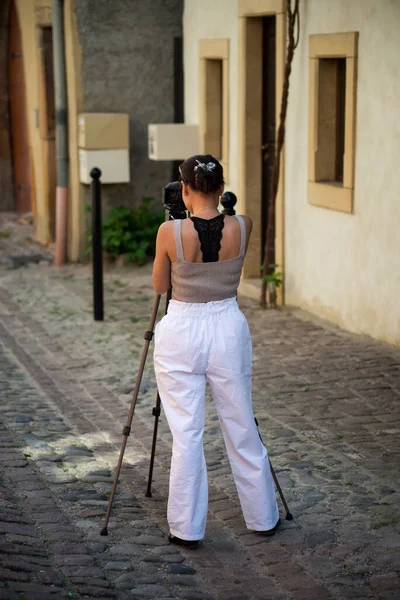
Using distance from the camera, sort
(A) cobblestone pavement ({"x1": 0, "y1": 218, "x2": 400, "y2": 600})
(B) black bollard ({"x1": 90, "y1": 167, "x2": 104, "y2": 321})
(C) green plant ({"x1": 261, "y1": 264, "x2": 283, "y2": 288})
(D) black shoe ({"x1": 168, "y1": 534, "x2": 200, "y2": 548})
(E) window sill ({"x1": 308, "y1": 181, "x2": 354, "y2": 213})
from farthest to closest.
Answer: (C) green plant ({"x1": 261, "y1": 264, "x2": 283, "y2": 288})
(B) black bollard ({"x1": 90, "y1": 167, "x2": 104, "y2": 321})
(E) window sill ({"x1": 308, "y1": 181, "x2": 354, "y2": 213})
(D) black shoe ({"x1": 168, "y1": 534, "x2": 200, "y2": 548})
(A) cobblestone pavement ({"x1": 0, "y1": 218, "x2": 400, "y2": 600})

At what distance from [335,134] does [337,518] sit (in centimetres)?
544

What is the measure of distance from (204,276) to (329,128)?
18.1 ft

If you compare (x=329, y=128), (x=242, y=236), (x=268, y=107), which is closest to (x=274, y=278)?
(x=329, y=128)

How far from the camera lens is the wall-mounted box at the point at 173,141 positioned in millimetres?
12711

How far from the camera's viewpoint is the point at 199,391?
4969 mm

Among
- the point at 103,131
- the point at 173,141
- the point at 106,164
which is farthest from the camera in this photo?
the point at 106,164

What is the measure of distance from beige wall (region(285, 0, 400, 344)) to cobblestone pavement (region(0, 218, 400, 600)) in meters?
0.32

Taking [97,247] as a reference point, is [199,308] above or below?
above

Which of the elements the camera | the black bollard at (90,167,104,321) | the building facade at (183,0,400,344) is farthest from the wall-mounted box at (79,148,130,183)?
the camera

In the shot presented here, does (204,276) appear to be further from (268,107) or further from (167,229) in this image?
(268,107)

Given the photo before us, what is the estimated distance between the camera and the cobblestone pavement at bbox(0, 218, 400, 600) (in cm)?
473

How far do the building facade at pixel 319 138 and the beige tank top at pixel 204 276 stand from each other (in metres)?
4.14

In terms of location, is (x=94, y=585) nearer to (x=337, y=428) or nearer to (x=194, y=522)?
(x=194, y=522)

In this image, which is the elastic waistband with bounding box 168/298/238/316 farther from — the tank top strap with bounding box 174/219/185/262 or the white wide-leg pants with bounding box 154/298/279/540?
the tank top strap with bounding box 174/219/185/262
